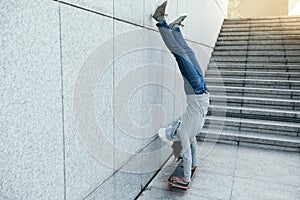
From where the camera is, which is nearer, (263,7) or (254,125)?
(254,125)

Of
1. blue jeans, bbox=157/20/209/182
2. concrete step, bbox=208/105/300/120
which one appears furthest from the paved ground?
concrete step, bbox=208/105/300/120

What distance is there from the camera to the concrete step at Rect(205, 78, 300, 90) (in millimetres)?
5675

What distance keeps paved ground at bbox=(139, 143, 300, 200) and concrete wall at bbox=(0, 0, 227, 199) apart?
1.63 feet

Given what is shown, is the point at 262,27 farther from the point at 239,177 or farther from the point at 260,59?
the point at 239,177

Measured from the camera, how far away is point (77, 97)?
1.71m

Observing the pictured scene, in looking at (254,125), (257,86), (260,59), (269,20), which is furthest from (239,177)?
(269,20)

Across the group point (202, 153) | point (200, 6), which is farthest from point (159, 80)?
point (200, 6)

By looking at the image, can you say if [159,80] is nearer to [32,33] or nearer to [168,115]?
[168,115]

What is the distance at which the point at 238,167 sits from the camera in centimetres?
372

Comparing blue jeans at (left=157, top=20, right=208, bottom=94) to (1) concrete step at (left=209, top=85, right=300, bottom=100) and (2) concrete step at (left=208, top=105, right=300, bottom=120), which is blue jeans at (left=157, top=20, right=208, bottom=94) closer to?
(2) concrete step at (left=208, top=105, right=300, bottom=120)

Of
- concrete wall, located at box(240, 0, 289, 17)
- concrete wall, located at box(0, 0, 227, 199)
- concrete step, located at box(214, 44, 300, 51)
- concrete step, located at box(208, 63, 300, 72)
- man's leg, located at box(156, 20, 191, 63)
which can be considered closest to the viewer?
concrete wall, located at box(0, 0, 227, 199)

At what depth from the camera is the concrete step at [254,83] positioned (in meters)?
5.68

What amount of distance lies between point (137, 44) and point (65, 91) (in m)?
1.22

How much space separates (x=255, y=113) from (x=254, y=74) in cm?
149
